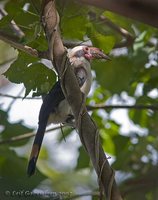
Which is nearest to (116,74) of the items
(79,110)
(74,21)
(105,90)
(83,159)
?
Result: (105,90)

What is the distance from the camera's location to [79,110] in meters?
1.00

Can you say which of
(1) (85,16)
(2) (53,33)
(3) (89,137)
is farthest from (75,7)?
(3) (89,137)

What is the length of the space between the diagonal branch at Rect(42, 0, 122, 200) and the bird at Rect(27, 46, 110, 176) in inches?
24.2

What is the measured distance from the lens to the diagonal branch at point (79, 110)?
97 cm

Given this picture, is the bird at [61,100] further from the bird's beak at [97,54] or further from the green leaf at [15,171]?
the green leaf at [15,171]

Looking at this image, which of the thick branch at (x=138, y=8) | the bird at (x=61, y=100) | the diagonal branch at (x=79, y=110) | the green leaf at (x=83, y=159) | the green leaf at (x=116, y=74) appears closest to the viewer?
the thick branch at (x=138, y=8)

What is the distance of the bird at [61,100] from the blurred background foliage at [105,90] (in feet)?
0.30

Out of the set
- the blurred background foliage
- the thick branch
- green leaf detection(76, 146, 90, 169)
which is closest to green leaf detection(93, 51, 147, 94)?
the blurred background foliage

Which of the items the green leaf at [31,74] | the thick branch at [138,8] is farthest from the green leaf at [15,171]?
the thick branch at [138,8]

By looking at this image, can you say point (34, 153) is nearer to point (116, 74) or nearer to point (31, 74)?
point (31, 74)

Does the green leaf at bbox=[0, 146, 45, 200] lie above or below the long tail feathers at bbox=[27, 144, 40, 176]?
below

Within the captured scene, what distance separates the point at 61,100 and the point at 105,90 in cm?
99

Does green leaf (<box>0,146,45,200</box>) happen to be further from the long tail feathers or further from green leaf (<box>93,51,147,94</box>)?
green leaf (<box>93,51,147,94</box>)

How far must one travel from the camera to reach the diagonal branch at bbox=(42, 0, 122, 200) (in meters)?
0.97
